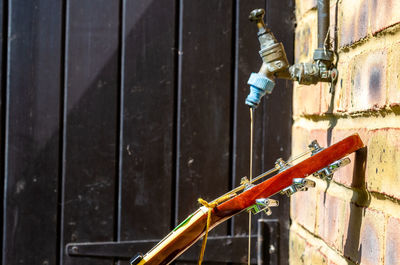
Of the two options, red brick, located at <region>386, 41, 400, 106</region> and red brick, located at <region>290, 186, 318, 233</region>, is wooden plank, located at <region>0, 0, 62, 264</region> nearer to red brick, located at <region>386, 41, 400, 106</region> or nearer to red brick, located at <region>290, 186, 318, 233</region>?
red brick, located at <region>290, 186, 318, 233</region>

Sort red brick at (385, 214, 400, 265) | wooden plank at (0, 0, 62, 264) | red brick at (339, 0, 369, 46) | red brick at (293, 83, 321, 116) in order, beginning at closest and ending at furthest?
red brick at (385, 214, 400, 265) < red brick at (339, 0, 369, 46) < red brick at (293, 83, 321, 116) < wooden plank at (0, 0, 62, 264)

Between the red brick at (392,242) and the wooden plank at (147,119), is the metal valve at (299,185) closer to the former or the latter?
the red brick at (392,242)

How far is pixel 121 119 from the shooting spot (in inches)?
50.0

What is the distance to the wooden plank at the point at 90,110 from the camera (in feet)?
4.14

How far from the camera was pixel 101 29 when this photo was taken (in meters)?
1.26

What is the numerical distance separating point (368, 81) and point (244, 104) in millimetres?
512

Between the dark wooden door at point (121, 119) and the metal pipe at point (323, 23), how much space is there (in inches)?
11.7

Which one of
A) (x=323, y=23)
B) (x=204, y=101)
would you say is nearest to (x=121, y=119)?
(x=204, y=101)

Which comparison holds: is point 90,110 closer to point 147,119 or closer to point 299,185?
point 147,119

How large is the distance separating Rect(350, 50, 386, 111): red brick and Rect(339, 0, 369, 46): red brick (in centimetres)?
3

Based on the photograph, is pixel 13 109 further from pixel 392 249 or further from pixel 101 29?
pixel 392 249

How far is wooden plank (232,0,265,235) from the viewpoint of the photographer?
1271 mm

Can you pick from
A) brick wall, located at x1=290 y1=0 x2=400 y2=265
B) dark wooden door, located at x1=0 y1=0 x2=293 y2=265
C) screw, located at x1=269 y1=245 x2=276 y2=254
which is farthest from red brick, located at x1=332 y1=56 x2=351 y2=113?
screw, located at x1=269 y1=245 x2=276 y2=254

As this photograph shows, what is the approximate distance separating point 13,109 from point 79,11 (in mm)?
265
